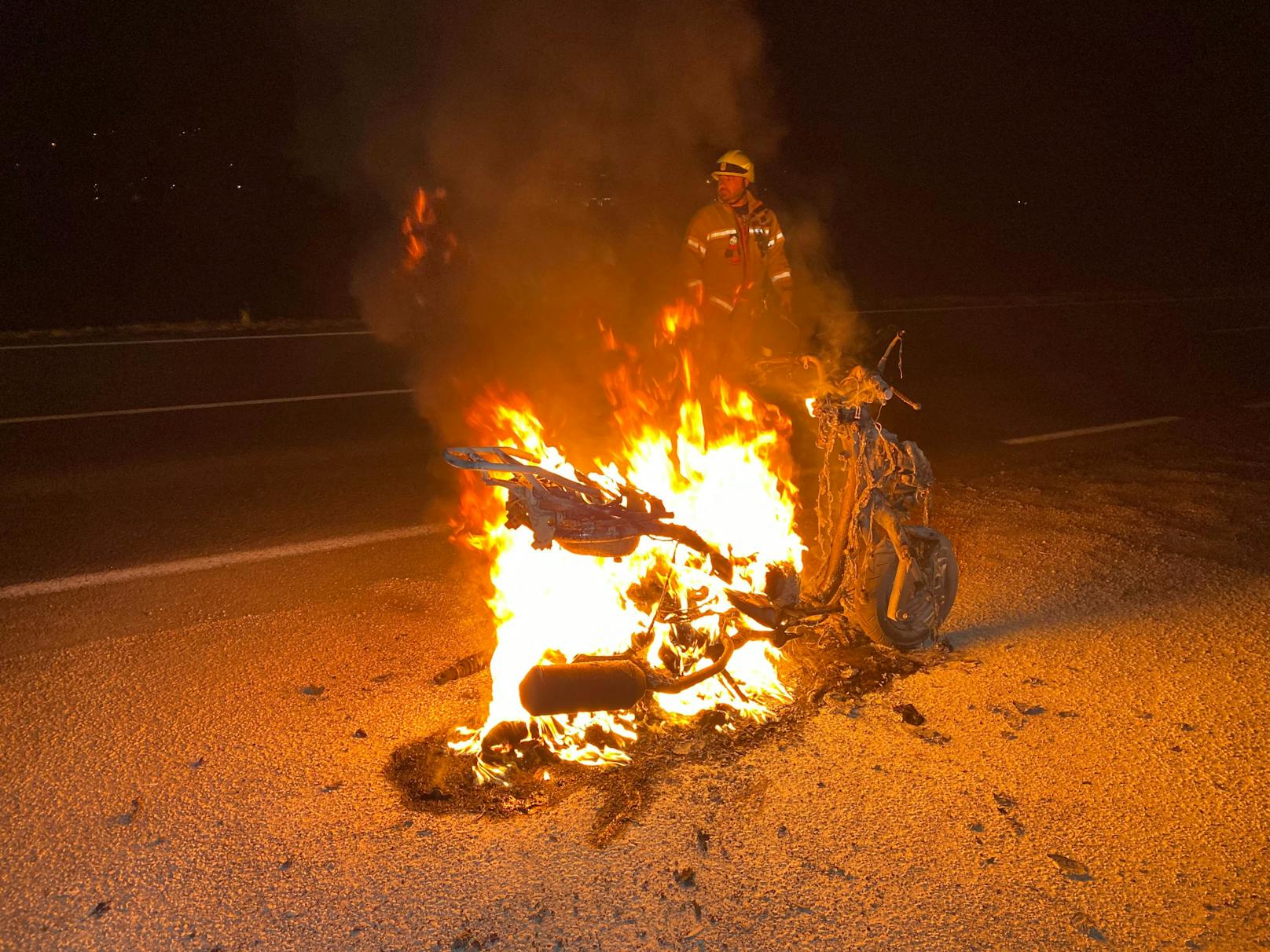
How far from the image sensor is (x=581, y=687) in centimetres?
366

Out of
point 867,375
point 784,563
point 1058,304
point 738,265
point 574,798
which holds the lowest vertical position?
point 1058,304

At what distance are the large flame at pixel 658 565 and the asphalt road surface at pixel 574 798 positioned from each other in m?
0.34

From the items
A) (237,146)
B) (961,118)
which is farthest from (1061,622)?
(961,118)

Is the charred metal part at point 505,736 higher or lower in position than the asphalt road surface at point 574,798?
higher

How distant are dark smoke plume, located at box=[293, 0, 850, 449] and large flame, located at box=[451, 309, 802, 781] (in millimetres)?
3807

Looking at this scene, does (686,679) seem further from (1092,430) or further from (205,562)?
(1092,430)

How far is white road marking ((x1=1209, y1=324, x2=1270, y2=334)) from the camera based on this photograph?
1578cm

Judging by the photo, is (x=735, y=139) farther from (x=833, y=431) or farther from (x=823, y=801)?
(x=823, y=801)

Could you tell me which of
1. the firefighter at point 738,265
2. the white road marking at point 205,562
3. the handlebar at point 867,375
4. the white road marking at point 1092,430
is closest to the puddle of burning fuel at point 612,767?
the handlebar at point 867,375

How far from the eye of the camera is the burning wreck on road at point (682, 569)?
376 cm

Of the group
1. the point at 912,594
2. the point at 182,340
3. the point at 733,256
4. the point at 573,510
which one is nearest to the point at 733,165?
the point at 733,256

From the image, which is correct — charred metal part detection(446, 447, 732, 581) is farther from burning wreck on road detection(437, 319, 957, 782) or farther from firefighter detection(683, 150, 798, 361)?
firefighter detection(683, 150, 798, 361)

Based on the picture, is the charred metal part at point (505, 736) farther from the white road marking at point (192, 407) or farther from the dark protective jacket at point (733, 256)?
the white road marking at point (192, 407)

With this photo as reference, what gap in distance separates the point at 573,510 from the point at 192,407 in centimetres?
704
